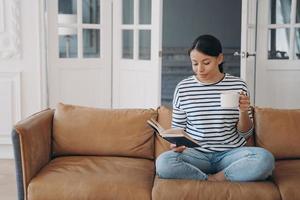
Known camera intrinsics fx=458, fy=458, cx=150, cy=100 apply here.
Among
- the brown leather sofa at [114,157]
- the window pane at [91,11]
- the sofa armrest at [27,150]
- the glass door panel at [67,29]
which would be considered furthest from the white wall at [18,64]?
the sofa armrest at [27,150]

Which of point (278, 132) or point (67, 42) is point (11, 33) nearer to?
point (67, 42)

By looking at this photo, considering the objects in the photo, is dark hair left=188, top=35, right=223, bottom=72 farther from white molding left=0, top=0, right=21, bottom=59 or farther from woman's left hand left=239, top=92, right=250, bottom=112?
white molding left=0, top=0, right=21, bottom=59

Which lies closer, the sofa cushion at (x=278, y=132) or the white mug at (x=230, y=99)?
the white mug at (x=230, y=99)

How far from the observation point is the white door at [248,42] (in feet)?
13.7

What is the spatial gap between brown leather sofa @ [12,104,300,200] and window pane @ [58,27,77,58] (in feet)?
6.16

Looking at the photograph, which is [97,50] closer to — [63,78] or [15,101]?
[63,78]

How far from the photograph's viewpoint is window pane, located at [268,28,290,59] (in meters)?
4.53

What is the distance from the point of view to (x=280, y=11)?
14.8 ft

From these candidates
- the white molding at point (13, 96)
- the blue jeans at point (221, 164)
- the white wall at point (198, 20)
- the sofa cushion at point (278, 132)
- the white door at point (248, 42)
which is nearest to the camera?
the blue jeans at point (221, 164)

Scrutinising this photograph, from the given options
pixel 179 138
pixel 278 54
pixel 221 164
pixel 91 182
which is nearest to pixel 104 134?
pixel 91 182

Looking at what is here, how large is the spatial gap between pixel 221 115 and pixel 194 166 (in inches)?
12.6

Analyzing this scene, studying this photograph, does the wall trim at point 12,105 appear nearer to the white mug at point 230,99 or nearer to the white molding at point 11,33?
the white molding at point 11,33

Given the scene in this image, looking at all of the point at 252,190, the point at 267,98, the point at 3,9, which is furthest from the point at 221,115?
the point at 3,9

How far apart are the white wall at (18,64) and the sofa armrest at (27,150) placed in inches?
72.5
